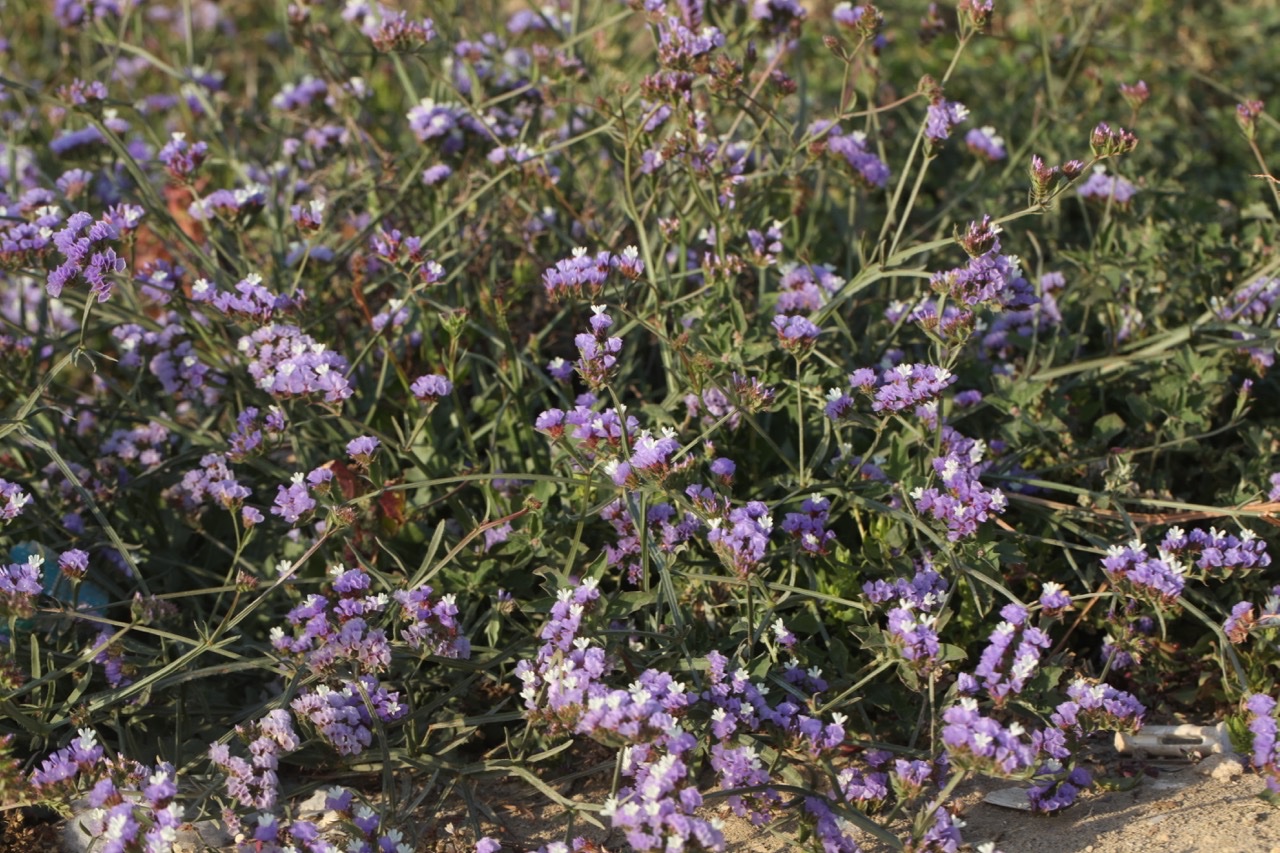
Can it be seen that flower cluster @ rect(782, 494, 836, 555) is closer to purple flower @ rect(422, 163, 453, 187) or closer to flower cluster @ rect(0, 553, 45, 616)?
purple flower @ rect(422, 163, 453, 187)

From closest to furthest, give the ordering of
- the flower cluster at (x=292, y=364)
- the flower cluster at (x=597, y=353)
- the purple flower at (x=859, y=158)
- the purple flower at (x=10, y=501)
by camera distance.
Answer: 1. the flower cluster at (x=597, y=353)
2. the purple flower at (x=10, y=501)
3. the flower cluster at (x=292, y=364)
4. the purple flower at (x=859, y=158)

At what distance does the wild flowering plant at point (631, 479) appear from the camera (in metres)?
2.59

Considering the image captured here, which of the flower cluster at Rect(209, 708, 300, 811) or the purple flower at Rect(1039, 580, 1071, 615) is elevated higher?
the purple flower at Rect(1039, 580, 1071, 615)

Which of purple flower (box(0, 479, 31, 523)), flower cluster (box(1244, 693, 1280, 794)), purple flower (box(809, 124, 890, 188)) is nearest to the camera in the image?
flower cluster (box(1244, 693, 1280, 794))

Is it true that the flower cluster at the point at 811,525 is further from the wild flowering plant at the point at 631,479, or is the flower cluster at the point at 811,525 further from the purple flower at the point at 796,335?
the purple flower at the point at 796,335

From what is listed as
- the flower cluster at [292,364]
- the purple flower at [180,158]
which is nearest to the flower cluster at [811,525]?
the flower cluster at [292,364]

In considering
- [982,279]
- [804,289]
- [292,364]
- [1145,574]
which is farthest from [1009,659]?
[292,364]

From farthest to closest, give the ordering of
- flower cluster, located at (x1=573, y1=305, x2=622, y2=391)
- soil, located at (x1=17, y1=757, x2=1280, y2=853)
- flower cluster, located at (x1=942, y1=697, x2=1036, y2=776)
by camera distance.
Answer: flower cluster, located at (x1=573, y1=305, x2=622, y2=391)
soil, located at (x1=17, y1=757, x2=1280, y2=853)
flower cluster, located at (x1=942, y1=697, x2=1036, y2=776)

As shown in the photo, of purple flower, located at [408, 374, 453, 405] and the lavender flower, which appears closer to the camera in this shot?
the lavender flower

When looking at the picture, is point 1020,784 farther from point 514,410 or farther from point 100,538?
point 100,538

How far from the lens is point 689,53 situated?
3145mm

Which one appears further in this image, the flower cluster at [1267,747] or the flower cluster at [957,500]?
the flower cluster at [957,500]

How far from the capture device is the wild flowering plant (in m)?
2.59

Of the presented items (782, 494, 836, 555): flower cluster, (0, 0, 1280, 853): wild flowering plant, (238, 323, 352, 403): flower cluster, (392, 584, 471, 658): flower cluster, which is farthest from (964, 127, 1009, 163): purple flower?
(392, 584, 471, 658): flower cluster
